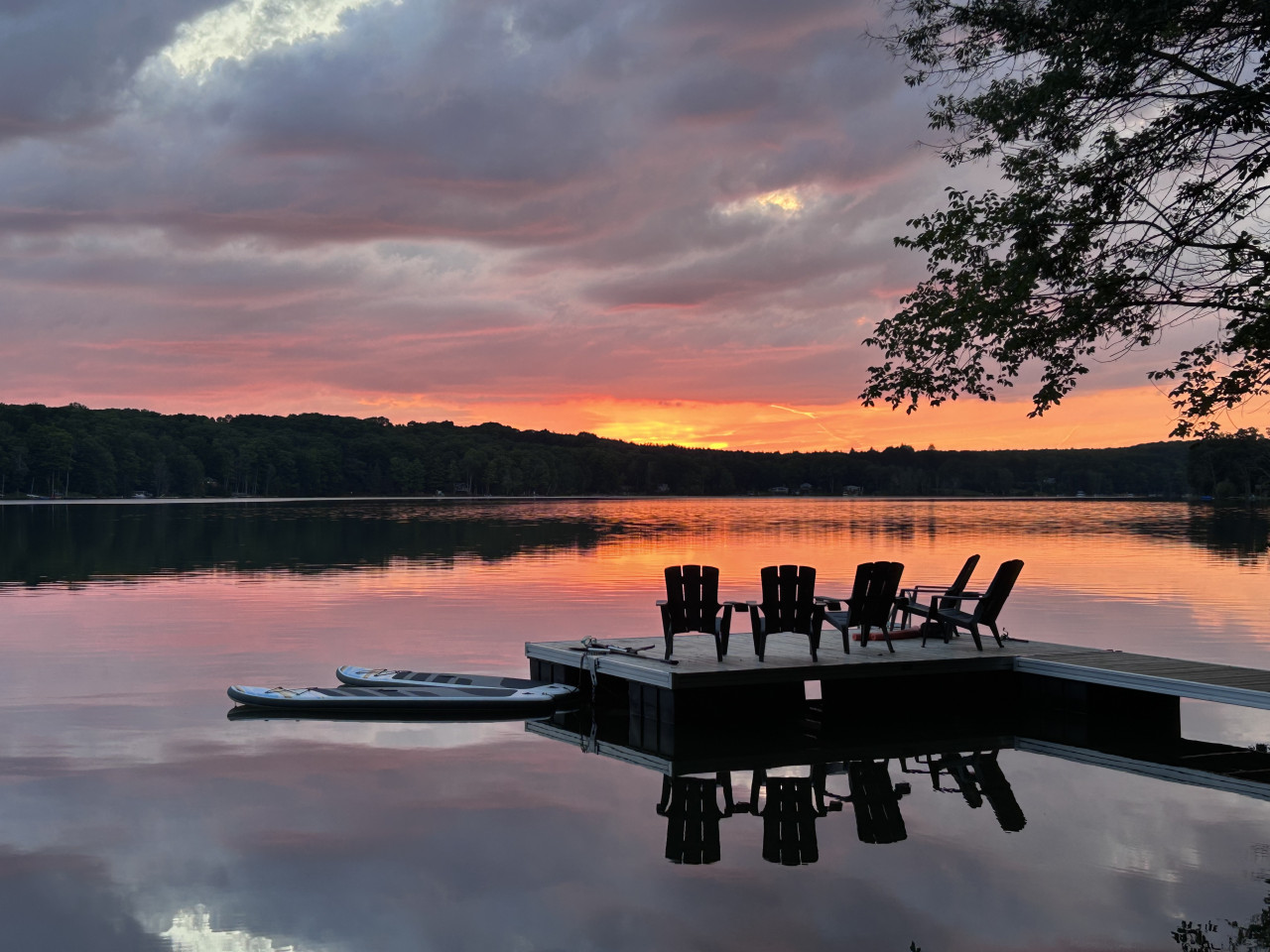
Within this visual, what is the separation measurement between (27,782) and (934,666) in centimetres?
822

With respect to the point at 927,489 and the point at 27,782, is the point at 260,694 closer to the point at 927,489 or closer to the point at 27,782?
the point at 27,782

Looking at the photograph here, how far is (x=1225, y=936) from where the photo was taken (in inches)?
267

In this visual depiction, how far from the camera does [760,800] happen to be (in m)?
9.78

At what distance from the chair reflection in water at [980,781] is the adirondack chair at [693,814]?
1.81 m

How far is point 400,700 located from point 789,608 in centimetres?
406

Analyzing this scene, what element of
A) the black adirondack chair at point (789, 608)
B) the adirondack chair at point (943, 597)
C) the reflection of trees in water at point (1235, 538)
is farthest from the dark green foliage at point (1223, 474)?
the black adirondack chair at point (789, 608)

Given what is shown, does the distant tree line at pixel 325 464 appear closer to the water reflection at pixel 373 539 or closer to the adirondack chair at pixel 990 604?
the water reflection at pixel 373 539

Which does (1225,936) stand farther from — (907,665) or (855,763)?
(907,665)

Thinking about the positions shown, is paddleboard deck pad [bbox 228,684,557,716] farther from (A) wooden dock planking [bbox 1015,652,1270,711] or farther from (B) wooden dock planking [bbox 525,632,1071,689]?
(A) wooden dock planking [bbox 1015,652,1270,711]

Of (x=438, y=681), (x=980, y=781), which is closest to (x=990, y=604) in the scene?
(x=980, y=781)

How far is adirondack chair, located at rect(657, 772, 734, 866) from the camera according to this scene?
8.44 metres

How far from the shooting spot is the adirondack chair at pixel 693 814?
8.44 meters

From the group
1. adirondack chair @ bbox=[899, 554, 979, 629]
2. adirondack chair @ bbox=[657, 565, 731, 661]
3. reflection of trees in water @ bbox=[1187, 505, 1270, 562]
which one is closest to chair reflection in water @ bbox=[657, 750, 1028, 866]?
adirondack chair @ bbox=[657, 565, 731, 661]

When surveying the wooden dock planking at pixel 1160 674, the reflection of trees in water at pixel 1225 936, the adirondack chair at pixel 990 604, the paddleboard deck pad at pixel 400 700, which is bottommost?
the reflection of trees in water at pixel 1225 936
